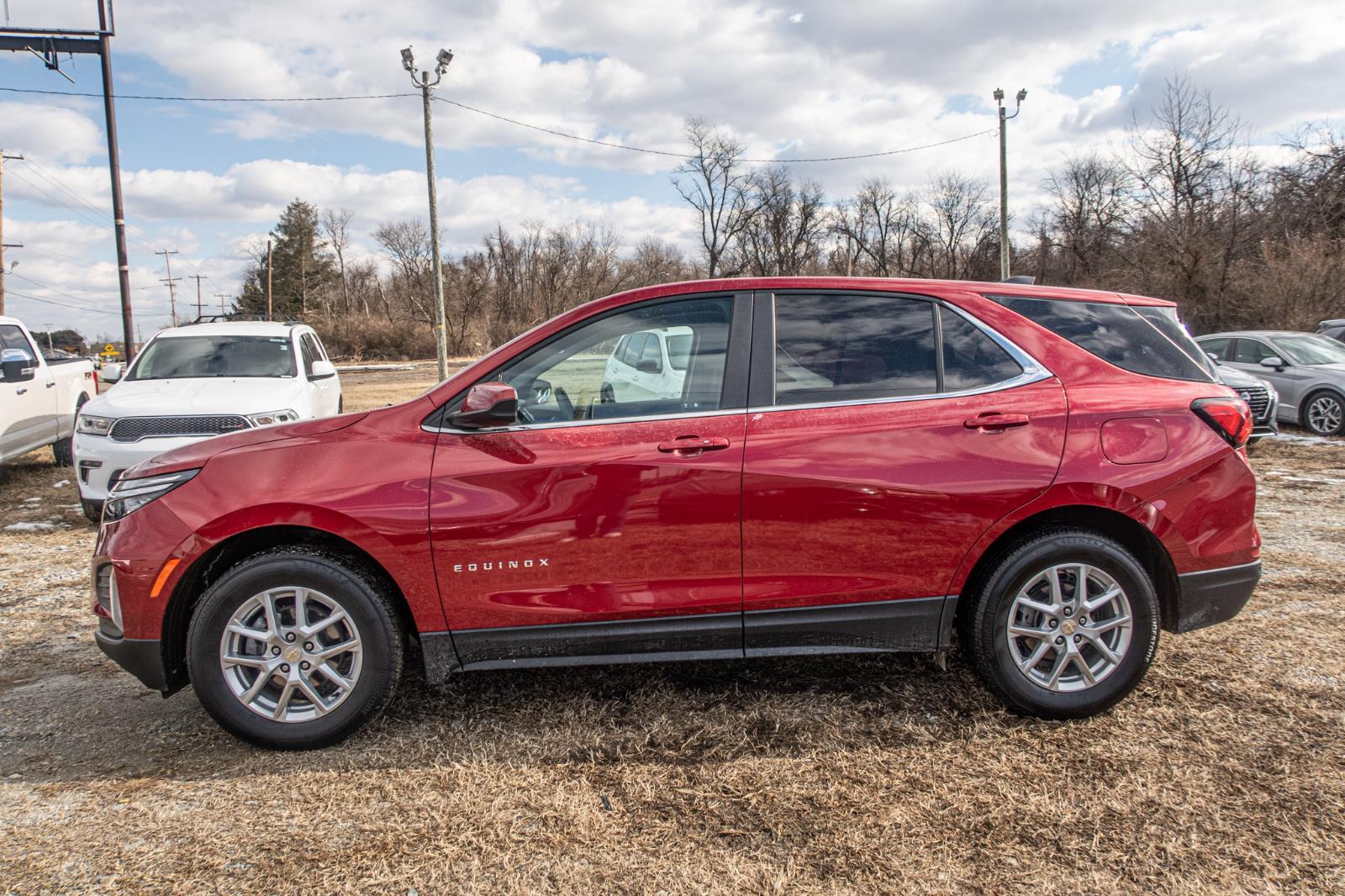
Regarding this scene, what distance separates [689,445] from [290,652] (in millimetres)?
1694

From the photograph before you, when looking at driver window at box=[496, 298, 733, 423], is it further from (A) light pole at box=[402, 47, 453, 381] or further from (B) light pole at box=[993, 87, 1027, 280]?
(B) light pole at box=[993, 87, 1027, 280]

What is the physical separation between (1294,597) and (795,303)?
3713 millimetres

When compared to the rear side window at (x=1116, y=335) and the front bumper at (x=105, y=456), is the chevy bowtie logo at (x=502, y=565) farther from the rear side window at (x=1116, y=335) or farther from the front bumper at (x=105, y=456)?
the front bumper at (x=105, y=456)

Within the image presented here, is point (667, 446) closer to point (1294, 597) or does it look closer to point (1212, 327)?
point (1294, 597)

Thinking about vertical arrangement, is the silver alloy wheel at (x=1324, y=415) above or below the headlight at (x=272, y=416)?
below

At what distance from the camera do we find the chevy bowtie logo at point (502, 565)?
3.04 metres

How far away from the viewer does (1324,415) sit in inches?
463

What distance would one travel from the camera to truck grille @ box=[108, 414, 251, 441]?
6.77 meters

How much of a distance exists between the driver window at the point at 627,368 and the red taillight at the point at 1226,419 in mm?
1907

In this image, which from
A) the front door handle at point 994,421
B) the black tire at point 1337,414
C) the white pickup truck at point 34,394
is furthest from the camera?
the black tire at point 1337,414

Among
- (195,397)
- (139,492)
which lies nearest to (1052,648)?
(139,492)

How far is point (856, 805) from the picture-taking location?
8.93 ft

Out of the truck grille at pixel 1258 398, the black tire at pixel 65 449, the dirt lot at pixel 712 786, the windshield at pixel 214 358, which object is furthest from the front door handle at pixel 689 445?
the truck grille at pixel 1258 398

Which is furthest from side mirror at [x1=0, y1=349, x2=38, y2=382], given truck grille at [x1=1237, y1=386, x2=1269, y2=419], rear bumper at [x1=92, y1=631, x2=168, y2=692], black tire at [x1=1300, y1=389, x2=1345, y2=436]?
black tire at [x1=1300, y1=389, x2=1345, y2=436]
